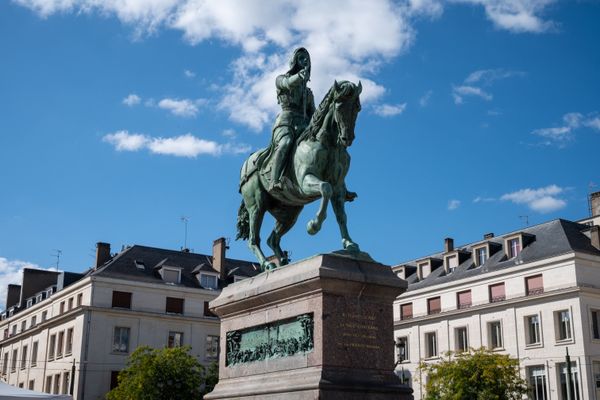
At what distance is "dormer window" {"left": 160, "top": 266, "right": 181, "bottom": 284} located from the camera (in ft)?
190

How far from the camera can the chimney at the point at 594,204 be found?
185 ft

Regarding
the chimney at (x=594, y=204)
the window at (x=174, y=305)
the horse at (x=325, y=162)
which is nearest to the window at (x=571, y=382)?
the chimney at (x=594, y=204)

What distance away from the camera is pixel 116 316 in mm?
54344

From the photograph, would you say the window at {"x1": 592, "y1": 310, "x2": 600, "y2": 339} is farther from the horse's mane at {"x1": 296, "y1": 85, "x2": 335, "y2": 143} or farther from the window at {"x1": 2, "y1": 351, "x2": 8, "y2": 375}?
the window at {"x1": 2, "y1": 351, "x2": 8, "y2": 375}

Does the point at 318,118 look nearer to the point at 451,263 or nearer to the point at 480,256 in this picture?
the point at 480,256

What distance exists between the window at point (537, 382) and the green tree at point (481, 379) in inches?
210

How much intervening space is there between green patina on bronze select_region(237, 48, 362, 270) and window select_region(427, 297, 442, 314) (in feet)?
143

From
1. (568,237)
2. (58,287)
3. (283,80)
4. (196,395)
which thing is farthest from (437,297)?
(283,80)

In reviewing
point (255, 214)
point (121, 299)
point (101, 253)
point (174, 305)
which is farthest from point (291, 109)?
point (101, 253)

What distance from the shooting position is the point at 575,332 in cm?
4588

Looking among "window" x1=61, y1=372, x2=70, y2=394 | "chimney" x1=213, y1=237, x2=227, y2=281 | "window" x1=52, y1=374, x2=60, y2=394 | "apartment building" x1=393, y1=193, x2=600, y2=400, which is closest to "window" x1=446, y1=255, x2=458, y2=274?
"apartment building" x1=393, y1=193, x2=600, y2=400

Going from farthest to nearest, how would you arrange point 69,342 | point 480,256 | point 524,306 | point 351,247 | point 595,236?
point 69,342, point 480,256, point 595,236, point 524,306, point 351,247

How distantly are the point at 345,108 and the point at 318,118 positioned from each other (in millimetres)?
521

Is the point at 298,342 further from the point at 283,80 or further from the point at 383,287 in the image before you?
the point at 283,80
